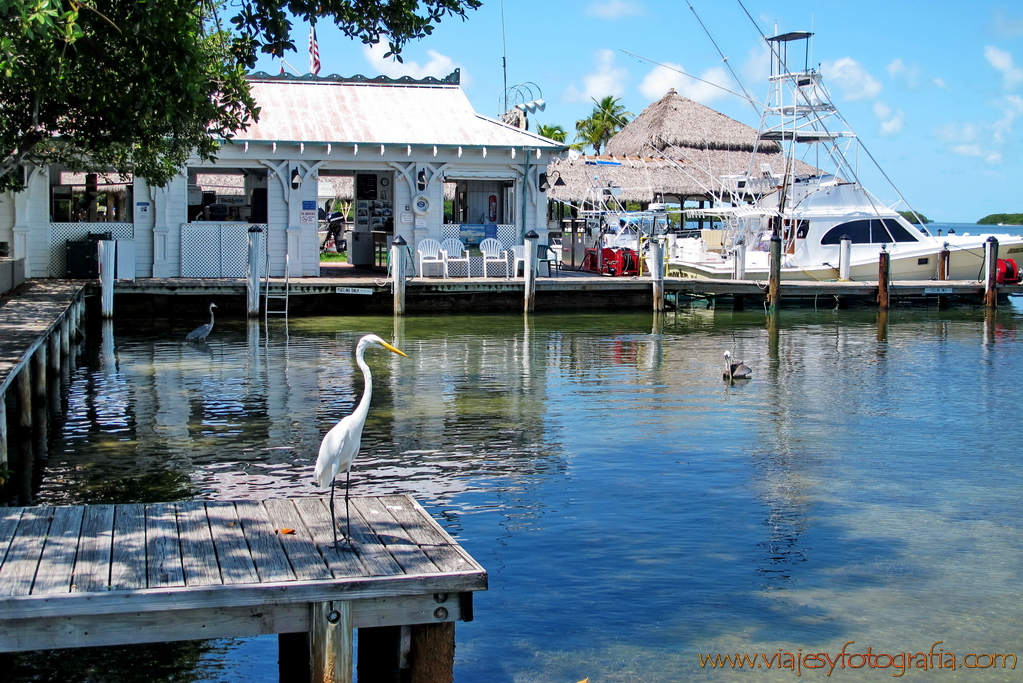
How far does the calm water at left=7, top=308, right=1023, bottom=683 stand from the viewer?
6906mm

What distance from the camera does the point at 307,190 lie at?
25703 millimetres

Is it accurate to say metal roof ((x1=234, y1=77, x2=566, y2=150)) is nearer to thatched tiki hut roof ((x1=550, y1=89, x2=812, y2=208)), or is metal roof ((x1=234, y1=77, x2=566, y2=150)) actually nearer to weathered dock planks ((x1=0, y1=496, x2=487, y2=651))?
thatched tiki hut roof ((x1=550, y1=89, x2=812, y2=208))

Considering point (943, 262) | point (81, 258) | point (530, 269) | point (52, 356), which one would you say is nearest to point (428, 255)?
point (530, 269)

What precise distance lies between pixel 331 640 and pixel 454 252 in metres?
21.4

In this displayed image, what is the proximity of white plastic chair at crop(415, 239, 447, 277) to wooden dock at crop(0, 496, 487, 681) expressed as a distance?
1992 centimetres

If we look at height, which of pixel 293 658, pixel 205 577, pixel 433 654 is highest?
pixel 205 577

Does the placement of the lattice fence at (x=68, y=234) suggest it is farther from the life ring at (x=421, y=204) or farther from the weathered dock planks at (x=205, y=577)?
the weathered dock planks at (x=205, y=577)

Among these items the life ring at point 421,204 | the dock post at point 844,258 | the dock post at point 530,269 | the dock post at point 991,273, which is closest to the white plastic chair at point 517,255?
the dock post at point 530,269

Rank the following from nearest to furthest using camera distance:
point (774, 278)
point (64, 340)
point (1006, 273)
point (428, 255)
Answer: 1. point (64, 340)
2. point (428, 255)
3. point (774, 278)
4. point (1006, 273)

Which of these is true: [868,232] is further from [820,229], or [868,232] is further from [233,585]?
[233,585]

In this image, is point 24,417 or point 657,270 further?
point 657,270

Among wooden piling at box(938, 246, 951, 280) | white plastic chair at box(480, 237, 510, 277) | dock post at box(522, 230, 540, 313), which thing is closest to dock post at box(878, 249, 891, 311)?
wooden piling at box(938, 246, 951, 280)

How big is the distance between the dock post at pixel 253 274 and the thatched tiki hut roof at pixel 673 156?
653 inches

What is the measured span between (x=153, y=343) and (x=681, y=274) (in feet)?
53.9
